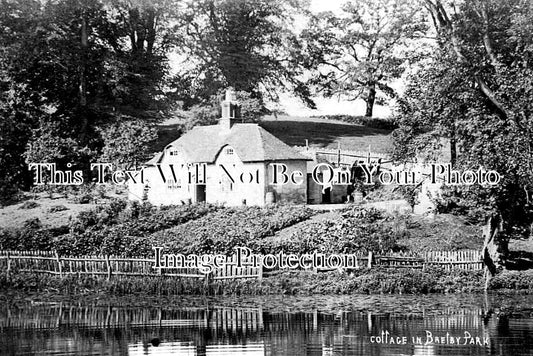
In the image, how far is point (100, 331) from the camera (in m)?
22.6

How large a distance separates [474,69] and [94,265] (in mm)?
15274

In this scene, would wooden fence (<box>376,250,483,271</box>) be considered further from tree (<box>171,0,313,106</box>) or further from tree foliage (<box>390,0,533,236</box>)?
tree (<box>171,0,313,106</box>)

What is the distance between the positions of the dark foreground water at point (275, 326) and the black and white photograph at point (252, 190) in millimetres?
121

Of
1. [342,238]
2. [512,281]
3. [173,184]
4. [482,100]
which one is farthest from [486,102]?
[173,184]

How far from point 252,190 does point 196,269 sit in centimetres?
1401

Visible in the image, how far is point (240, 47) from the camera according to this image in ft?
202

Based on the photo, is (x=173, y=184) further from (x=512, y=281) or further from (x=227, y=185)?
(x=512, y=281)

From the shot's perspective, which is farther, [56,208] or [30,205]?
[30,205]

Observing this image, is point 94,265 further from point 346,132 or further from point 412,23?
point 346,132

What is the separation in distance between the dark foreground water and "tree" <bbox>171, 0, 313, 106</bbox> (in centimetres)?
3328

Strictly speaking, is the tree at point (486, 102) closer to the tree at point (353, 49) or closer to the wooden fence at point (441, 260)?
the wooden fence at point (441, 260)

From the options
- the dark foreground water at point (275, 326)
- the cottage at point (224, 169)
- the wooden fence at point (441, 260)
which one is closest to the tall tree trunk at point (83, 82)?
the cottage at point (224, 169)

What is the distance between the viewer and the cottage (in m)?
44.8

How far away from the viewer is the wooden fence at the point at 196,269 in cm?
3081
